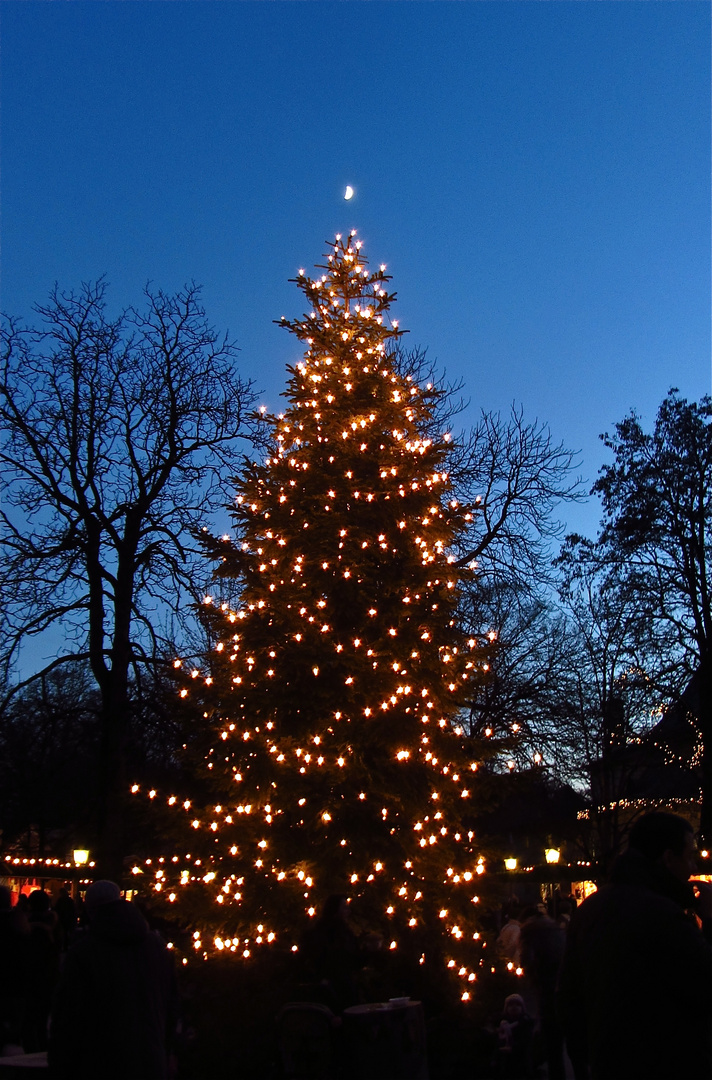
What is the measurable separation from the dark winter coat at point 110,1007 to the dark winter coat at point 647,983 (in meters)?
1.96

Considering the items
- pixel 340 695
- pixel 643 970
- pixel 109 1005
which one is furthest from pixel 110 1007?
pixel 340 695

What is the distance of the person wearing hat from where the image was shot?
3.98 m

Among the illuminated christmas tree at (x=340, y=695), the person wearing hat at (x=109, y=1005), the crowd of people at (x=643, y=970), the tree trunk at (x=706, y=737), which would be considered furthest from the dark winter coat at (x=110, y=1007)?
the tree trunk at (x=706, y=737)

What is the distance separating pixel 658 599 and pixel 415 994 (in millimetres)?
18270

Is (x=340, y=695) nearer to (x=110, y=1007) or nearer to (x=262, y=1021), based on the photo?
(x=262, y=1021)

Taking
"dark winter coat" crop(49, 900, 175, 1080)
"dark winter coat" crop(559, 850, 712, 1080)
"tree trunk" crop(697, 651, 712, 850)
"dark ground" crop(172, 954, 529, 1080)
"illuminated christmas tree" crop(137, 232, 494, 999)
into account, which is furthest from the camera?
"tree trunk" crop(697, 651, 712, 850)

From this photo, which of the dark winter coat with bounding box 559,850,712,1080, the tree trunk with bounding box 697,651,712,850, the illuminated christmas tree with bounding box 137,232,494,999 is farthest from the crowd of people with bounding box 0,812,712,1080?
the tree trunk with bounding box 697,651,712,850

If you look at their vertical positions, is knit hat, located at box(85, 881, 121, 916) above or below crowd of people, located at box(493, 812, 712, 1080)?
above

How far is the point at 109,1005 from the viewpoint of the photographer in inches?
159

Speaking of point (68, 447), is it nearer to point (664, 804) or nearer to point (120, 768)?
point (120, 768)

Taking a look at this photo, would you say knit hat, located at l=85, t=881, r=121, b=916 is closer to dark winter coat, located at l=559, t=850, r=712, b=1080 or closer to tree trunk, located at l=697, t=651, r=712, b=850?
dark winter coat, located at l=559, t=850, r=712, b=1080

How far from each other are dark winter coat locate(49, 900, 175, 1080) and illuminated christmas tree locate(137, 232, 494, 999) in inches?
219

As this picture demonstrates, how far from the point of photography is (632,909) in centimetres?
322

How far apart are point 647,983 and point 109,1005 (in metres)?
2.28
